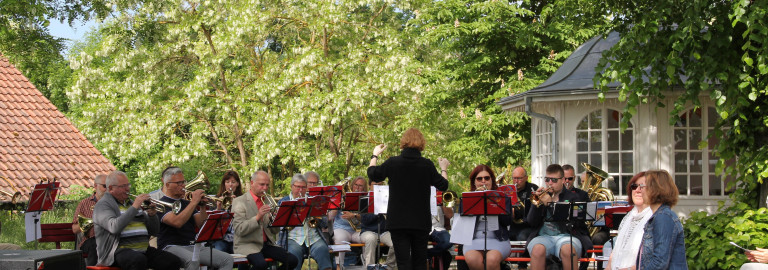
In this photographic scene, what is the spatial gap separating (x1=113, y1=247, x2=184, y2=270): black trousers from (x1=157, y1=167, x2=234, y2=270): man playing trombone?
193 millimetres

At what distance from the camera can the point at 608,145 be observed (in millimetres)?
14258

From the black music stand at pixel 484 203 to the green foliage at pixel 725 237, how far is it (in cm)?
199

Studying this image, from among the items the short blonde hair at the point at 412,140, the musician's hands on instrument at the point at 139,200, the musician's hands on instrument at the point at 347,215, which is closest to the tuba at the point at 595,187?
the musician's hands on instrument at the point at 347,215

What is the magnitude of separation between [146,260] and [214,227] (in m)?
0.71

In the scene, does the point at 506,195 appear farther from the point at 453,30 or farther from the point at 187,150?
the point at 187,150

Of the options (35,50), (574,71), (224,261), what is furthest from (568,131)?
(35,50)

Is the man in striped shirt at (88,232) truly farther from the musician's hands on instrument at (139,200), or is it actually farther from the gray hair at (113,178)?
the musician's hands on instrument at (139,200)

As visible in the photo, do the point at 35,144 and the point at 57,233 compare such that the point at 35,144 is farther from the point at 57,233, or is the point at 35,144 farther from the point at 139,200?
the point at 139,200

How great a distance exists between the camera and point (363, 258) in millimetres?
11797

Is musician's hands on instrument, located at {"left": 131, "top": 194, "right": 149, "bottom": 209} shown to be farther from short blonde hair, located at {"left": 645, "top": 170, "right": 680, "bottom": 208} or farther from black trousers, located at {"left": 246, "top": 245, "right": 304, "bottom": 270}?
short blonde hair, located at {"left": 645, "top": 170, "right": 680, "bottom": 208}

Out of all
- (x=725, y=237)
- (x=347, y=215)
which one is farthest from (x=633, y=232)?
(x=347, y=215)

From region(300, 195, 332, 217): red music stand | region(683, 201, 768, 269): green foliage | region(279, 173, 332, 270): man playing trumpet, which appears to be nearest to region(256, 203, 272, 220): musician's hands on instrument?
region(300, 195, 332, 217): red music stand

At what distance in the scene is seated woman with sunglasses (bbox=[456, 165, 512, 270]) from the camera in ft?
32.3

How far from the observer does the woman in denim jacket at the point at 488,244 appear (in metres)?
9.85
